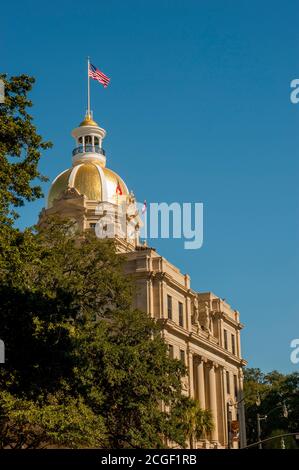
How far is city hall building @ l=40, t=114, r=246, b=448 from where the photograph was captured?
2581 inches

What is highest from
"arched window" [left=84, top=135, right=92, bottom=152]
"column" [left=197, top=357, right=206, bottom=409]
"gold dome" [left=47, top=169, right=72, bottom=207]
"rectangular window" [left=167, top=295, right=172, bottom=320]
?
"arched window" [left=84, top=135, right=92, bottom=152]

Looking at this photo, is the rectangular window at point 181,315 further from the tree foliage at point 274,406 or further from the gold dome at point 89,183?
the tree foliage at point 274,406

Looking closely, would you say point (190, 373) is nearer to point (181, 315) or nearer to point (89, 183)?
point (181, 315)

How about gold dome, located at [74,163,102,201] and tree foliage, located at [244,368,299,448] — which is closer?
gold dome, located at [74,163,102,201]

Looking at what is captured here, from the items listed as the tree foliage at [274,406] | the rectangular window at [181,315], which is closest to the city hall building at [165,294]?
the rectangular window at [181,315]

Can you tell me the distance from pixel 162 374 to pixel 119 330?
3.42 metres

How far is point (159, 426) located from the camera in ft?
130

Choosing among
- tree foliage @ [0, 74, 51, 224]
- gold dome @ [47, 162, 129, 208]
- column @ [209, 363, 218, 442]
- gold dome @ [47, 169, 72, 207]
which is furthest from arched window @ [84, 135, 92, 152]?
tree foliage @ [0, 74, 51, 224]

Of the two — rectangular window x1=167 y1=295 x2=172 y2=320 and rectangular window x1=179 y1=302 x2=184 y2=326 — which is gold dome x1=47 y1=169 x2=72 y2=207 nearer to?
rectangular window x1=179 y1=302 x2=184 y2=326

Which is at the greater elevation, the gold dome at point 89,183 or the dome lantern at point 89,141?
the dome lantern at point 89,141

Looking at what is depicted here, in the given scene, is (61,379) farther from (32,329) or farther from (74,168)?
(74,168)

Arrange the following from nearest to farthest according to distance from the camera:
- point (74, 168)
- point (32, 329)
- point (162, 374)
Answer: point (32, 329) < point (162, 374) < point (74, 168)

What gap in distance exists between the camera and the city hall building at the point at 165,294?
65.6 meters
